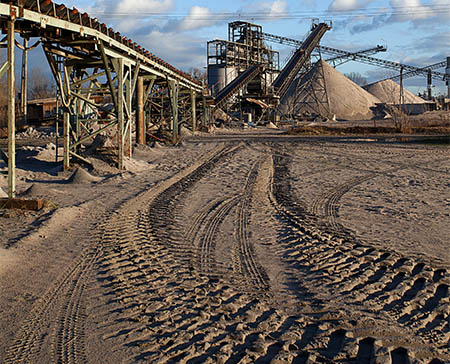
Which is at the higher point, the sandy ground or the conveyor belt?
the conveyor belt

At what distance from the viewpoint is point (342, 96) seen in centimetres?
6625

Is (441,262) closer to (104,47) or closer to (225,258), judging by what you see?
(225,258)

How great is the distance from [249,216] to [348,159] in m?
9.14

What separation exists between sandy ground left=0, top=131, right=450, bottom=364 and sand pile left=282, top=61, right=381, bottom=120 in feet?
180

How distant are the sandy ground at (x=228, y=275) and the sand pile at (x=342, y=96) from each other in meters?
55.0

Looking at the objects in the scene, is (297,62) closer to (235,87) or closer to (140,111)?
(235,87)

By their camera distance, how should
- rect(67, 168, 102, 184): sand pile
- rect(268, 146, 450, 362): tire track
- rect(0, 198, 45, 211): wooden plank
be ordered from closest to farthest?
1. rect(268, 146, 450, 362): tire track
2. rect(0, 198, 45, 211): wooden plank
3. rect(67, 168, 102, 184): sand pile

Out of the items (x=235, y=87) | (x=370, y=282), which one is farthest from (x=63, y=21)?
(x=235, y=87)

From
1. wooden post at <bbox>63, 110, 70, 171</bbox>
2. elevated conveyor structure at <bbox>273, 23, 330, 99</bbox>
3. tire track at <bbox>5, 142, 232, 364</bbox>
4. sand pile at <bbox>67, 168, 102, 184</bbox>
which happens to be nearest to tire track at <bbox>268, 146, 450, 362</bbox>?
tire track at <bbox>5, 142, 232, 364</bbox>

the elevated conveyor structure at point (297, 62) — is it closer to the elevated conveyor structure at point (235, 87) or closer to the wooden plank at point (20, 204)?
the elevated conveyor structure at point (235, 87)

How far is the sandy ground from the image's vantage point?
3.32m

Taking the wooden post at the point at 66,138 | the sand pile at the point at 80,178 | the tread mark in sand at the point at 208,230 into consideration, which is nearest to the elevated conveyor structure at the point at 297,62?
the wooden post at the point at 66,138

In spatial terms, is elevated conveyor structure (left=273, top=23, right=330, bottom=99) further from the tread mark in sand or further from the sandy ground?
the tread mark in sand

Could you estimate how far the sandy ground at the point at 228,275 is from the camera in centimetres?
332
